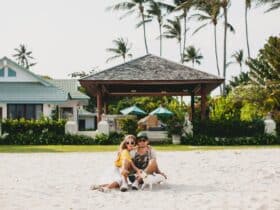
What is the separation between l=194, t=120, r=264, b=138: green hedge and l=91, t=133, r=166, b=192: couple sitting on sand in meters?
16.4

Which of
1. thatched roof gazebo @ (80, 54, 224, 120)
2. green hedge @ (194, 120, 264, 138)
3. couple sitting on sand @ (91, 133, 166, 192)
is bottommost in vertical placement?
couple sitting on sand @ (91, 133, 166, 192)

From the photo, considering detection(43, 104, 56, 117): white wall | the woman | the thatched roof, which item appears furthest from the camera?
detection(43, 104, 56, 117): white wall

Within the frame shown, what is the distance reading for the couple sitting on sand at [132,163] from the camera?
990cm

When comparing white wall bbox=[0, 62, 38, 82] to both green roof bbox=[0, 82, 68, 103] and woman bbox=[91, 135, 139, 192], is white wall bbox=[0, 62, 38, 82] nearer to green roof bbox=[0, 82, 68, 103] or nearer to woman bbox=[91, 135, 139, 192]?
green roof bbox=[0, 82, 68, 103]

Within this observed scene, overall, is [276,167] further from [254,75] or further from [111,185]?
[254,75]

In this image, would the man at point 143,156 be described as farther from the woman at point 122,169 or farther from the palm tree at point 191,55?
the palm tree at point 191,55

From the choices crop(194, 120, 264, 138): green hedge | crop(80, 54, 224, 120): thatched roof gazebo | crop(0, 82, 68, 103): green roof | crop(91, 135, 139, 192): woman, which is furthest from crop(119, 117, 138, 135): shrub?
crop(91, 135, 139, 192): woman

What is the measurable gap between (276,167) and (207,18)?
118 feet

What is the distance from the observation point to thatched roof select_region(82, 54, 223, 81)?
27.2 meters

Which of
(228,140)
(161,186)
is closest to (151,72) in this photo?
(228,140)

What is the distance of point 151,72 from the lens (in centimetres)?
2802

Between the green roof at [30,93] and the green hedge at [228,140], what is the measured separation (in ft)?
40.9

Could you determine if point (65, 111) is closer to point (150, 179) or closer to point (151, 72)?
point (151, 72)

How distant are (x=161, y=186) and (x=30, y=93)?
26.6 m
